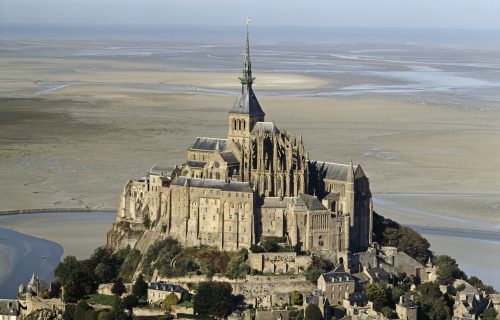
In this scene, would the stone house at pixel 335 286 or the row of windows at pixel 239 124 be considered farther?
the row of windows at pixel 239 124

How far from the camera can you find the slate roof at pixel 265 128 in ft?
193

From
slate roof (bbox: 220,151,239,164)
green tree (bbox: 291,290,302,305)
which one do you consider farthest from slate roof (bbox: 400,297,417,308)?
slate roof (bbox: 220,151,239,164)

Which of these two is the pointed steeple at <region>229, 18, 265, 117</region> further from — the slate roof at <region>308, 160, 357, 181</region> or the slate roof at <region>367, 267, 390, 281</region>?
the slate roof at <region>367, 267, 390, 281</region>

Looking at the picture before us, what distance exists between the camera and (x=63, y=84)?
15450cm

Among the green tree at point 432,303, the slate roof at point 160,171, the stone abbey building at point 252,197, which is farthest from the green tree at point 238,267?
the slate roof at point 160,171

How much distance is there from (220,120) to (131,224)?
51.3m

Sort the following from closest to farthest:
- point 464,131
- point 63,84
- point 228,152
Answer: point 228,152
point 464,131
point 63,84

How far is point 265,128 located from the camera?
5912cm

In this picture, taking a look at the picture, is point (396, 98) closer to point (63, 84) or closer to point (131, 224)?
point (63, 84)

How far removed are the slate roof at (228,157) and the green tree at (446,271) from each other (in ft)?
37.0

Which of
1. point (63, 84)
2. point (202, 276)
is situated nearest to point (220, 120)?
point (63, 84)

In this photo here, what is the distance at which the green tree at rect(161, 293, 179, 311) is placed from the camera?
50875 mm

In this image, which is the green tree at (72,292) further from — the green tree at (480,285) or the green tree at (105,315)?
the green tree at (480,285)

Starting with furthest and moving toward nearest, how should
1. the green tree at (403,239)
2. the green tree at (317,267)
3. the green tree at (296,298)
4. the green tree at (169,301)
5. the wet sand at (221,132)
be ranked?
the wet sand at (221,132), the green tree at (403,239), the green tree at (317,267), the green tree at (296,298), the green tree at (169,301)
